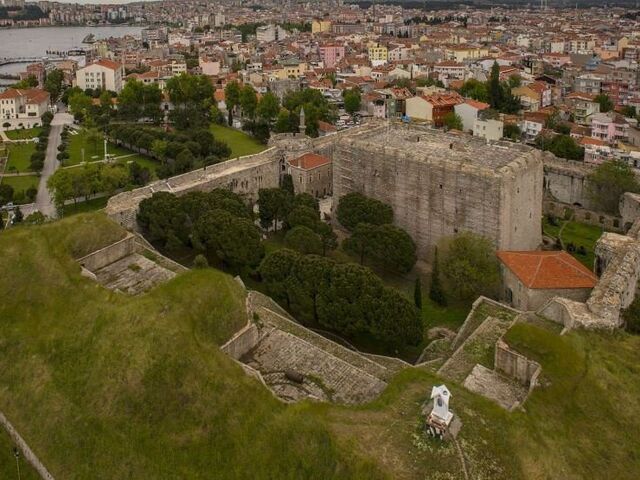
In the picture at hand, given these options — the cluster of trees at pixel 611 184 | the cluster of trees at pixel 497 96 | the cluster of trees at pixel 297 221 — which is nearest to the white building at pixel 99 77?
the cluster of trees at pixel 497 96

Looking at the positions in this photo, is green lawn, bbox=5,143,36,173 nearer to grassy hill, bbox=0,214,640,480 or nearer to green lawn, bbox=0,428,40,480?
grassy hill, bbox=0,214,640,480

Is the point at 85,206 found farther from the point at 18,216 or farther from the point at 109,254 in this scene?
the point at 109,254

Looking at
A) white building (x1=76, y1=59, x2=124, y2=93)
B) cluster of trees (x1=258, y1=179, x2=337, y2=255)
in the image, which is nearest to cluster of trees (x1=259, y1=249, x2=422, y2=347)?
cluster of trees (x1=258, y1=179, x2=337, y2=255)

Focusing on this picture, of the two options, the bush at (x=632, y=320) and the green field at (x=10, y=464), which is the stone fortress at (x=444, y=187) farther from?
the green field at (x=10, y=464)

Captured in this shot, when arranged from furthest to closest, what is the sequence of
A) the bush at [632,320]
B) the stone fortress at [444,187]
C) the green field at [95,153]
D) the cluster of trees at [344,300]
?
the green field at [95,153], the stone fortress at [444,187], the bush at [632,320], the cluster of trees at [344,300]

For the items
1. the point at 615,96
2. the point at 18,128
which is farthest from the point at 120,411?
the point at 615,96

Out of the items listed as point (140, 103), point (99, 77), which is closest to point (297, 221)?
point (140, 103)
